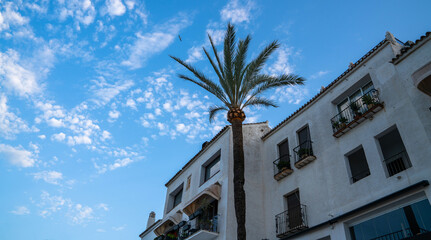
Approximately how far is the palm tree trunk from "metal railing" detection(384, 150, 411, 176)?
619 centimetres

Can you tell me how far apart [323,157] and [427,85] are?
19.7ft

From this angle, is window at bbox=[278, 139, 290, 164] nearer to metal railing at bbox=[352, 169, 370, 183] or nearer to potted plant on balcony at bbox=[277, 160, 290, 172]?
potted plant on balcony at bbox=[277, 160, 290, 172]

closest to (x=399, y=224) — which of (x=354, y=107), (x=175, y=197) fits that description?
(x=354, y=107)

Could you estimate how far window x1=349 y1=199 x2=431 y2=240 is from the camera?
11.2 meters

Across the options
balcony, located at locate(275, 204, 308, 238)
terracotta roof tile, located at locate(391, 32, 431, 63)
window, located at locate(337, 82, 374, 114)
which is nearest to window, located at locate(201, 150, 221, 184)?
balcony, located at locate(275, 204, 308, 238)

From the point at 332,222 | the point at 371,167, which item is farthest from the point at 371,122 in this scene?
the point at 332,222

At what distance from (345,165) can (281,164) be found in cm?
423

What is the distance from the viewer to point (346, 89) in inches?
658

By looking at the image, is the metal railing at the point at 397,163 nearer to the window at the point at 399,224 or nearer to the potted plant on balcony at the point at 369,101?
the window at the point at 399,224

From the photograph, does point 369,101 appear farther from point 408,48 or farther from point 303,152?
point 303,152

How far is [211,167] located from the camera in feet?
76.2

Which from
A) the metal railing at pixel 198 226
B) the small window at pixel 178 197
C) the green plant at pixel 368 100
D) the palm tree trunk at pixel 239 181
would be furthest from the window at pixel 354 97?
the small window at pixel 178 197

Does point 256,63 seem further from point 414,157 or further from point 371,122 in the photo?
point 414,157

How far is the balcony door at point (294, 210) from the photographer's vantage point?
16344 millimetres
